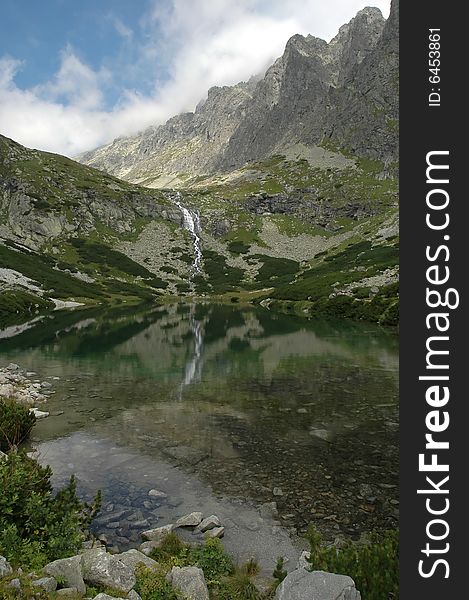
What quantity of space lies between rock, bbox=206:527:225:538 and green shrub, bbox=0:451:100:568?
9.72ft

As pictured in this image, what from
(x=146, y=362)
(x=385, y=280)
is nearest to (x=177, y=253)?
(x=385, y=280)

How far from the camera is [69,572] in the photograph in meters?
7.13

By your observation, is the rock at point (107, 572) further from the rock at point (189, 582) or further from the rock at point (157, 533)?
the rock at point (157, 533)

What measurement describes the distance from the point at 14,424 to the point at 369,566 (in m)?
15.0

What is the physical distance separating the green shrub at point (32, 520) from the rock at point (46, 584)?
141 cm

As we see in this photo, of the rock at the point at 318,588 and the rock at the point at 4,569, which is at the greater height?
the rock at the point at 318,588

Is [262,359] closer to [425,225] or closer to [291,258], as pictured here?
[425,225]

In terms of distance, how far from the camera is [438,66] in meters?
5.82

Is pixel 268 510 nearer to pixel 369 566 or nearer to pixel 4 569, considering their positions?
pixel 369 566

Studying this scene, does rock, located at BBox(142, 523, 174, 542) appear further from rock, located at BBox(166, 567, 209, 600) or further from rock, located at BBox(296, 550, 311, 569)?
rock, located at BBox(296, 550, 311, 569)

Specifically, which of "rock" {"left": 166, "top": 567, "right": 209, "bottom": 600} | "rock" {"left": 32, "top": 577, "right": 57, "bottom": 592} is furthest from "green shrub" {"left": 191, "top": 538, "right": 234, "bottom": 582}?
"rock" {"left": 32, "top": 577, "right": 57, "bottom": 592}

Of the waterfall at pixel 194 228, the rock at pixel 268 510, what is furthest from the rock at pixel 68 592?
the waterfall at pixel 194 228

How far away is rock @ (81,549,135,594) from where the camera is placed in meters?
7.26

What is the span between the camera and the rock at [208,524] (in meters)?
11.1
